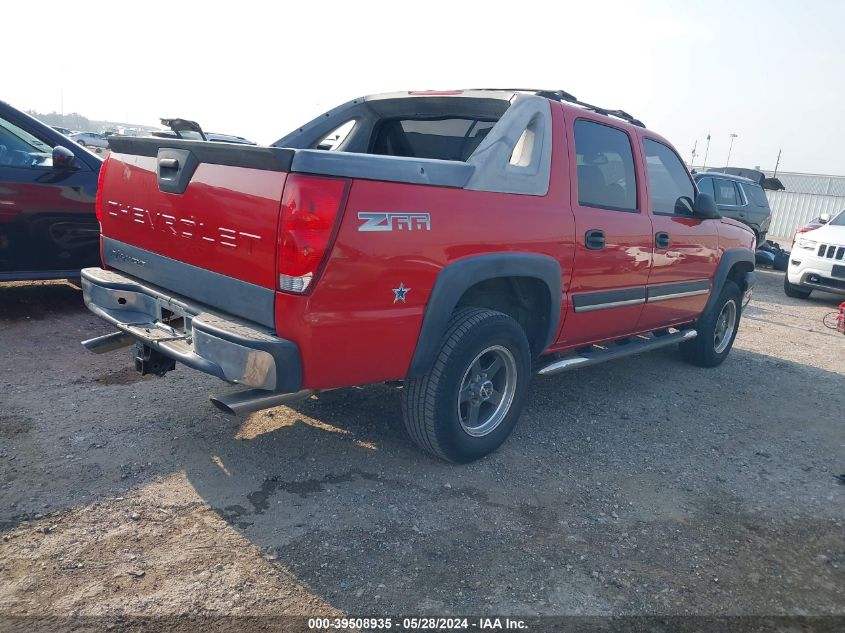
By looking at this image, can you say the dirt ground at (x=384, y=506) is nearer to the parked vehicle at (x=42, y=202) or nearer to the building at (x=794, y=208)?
the parked vehicle at (x=42, y=202)

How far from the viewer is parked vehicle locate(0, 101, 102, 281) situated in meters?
5.21

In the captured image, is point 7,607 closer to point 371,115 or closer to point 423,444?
point 423,444

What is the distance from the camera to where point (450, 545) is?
285cm

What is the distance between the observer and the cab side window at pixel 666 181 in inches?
187

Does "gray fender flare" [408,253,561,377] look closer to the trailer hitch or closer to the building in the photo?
the trailer hitch

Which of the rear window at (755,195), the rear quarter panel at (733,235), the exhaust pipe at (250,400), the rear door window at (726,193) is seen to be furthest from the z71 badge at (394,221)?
the rear window at (755,195)

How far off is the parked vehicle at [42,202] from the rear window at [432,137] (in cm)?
267

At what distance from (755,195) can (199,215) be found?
1444 cm

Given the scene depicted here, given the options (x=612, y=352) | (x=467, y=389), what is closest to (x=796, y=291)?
(x=612, y=352)

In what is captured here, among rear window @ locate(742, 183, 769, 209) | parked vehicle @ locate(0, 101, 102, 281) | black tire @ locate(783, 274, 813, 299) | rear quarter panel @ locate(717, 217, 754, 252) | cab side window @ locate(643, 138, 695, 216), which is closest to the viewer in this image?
cab side window @ locate(643, 138, 695, 216)

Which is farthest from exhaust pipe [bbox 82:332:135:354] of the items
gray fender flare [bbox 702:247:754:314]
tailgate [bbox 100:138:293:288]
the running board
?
gray fender flare [bbox 702:247:754:314]

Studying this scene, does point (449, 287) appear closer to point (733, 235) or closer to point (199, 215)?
point (199, 215)

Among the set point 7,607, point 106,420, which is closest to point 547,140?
point 106,420

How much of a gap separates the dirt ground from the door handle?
121cm
